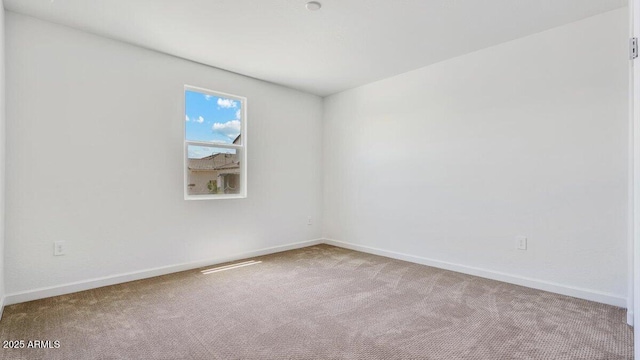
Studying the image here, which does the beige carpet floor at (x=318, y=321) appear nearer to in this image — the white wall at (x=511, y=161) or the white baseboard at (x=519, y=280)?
the white baseboard at (x=519, y=280)

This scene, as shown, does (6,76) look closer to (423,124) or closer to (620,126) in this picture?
(423,124)

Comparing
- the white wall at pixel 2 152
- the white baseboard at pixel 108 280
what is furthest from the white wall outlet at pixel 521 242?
the white wall at pixel 2 152

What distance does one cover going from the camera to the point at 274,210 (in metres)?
4.55

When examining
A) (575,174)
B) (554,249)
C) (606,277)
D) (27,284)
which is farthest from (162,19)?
(606,277)

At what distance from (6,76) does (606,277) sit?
5.19m

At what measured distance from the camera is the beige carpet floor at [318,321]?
75.5 inches

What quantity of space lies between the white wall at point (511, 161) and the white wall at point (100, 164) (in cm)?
183

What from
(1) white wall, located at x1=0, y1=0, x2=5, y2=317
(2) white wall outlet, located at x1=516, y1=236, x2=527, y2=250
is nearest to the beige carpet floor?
(1) white wall, located at x1=0, y1=0, x2=5, y2=317

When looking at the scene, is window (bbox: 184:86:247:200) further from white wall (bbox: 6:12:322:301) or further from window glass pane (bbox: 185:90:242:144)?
white wall (bbox: 6:12:322:301)

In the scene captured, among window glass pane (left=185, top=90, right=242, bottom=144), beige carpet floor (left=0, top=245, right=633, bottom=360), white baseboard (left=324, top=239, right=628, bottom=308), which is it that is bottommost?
beige carpet floor (left=0, top=245, right=633, bottom=360)

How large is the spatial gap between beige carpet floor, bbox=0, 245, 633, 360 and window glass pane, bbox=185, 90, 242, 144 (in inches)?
65.2

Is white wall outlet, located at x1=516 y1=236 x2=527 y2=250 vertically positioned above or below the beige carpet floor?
above

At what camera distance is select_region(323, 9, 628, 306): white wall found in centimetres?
268

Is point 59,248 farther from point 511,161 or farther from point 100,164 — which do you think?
point 511,161
